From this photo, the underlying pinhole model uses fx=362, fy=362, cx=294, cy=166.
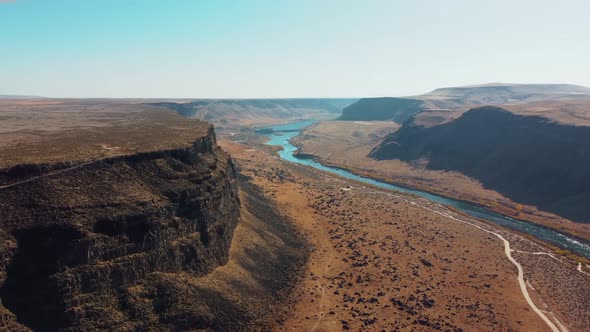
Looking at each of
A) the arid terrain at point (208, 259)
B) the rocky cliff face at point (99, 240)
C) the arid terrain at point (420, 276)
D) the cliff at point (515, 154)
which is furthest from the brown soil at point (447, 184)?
the rocky cliff face at point (99, 240)

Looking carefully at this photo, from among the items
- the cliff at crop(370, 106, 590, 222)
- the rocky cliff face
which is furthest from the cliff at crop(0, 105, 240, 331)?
the cliff at crop(370, 106, 590, 222)

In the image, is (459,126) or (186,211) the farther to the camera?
(459,126)

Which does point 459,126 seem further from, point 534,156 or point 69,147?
point 69,147

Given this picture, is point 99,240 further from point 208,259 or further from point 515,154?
point 515,154

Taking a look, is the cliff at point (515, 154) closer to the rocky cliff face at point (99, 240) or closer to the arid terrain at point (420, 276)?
the arid terrain at point (420, 276)

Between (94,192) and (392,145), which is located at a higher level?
(94,192)

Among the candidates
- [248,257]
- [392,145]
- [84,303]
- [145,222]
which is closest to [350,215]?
[248,257]
